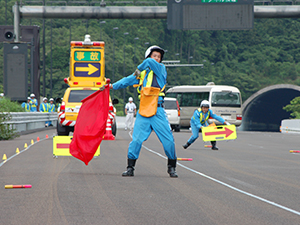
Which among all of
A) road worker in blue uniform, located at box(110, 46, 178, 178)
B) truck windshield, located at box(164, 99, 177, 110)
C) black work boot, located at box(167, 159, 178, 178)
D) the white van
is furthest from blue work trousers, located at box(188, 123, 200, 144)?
the white van

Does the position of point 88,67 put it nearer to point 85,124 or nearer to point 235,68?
point 85,124

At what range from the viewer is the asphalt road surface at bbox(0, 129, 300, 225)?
6.20 m

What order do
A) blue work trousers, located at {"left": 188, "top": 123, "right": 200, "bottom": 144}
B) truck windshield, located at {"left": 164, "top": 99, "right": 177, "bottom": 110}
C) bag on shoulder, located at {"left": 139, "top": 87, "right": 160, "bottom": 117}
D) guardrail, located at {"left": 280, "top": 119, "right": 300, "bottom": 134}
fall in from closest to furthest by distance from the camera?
bag on shoulder, located at {"left": 139, "top": 87, "right": 160, "bottom": 117} < blue work trousers, located at {"left": 188, "top": 123, "right": 200, "bottom": 144} < truck windshield, located at {"left": 164, "top": 99, "right": 177, "bottom": 110} < guardrail, located at {"left": 280, "top": 119, "right": 300, "bottom": 134}

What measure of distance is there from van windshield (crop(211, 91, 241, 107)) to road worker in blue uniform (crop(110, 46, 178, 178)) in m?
28.0

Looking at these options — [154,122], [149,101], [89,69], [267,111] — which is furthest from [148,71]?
[267,111]

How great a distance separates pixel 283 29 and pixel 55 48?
139 feet

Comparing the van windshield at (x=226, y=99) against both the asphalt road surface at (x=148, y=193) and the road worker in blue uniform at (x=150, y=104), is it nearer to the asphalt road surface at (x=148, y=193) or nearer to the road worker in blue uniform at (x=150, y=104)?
the asphalt road surface at (x=148, y=193)

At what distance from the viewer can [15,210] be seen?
648 centimetres

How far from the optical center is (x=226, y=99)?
123ft

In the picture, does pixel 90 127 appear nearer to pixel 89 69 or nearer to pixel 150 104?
pixel 150 104

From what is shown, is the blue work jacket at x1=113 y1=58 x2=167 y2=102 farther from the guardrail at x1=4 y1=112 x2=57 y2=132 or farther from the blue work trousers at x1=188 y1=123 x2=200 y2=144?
the guardrail at x1=4 y1=112 x2=57 y2=132

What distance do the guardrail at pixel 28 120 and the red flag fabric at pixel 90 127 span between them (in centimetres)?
1303

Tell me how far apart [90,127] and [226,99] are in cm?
2809

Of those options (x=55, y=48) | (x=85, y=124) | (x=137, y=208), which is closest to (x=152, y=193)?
(x=137, y=208)
